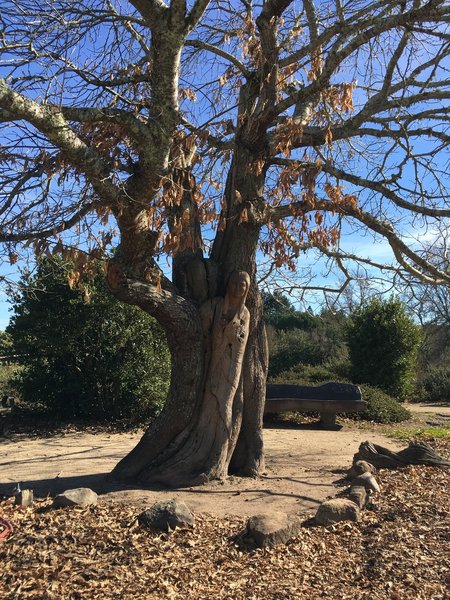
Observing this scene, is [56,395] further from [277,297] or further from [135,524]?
[135,524]

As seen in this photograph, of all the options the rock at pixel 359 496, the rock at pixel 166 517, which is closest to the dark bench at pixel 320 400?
the rock at pixel 359 496

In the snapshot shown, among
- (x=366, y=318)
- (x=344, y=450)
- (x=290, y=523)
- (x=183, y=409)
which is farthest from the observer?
(x=366, y=318)

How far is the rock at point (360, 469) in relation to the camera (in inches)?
275

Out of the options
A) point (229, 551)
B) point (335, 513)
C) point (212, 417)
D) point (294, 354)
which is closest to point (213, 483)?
point (212, 417)

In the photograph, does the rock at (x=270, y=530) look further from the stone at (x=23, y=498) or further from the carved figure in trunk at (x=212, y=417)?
the stone at (x=23, y=498)

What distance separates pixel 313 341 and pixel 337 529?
19.5 m

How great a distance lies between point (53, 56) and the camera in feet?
19.0

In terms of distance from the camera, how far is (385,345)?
690 inches

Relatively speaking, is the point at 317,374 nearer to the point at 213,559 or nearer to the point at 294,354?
the point at 294,354

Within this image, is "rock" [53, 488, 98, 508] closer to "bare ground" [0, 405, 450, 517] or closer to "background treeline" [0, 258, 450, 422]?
"bare ground" [0, 405, 450, 517]

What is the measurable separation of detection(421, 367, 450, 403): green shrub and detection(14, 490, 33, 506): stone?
60.0ft

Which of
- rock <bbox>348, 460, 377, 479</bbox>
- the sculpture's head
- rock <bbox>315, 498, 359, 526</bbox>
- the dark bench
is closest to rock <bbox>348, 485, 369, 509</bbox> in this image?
rock <bbox>315, 498, 359, 526</bbox>

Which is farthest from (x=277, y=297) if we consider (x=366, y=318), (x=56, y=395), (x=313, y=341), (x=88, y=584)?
(x=313, y=341)

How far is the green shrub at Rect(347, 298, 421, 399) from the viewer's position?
1753 centimetres
